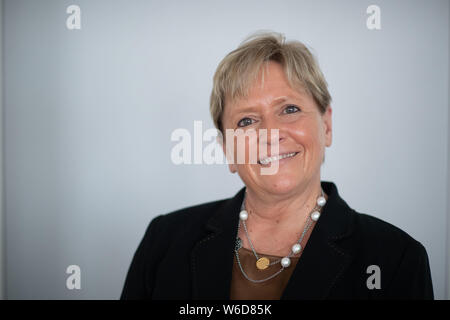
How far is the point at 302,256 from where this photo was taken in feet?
3.48

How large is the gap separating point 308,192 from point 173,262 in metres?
0.50

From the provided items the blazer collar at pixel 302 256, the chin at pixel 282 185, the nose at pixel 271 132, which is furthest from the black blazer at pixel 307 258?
the nose at pixel 271 132

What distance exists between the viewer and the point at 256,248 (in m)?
1.20

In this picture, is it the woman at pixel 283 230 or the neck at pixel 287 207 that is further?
the neck at pixel 287 207

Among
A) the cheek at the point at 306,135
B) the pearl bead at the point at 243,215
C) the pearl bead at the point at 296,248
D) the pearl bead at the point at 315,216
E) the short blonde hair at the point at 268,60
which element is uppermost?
the short blonde hair at the point at 268,60

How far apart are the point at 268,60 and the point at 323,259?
2.07 feet

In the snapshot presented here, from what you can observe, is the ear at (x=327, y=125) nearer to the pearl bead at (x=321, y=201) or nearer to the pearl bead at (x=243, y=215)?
the pearl bead at (x=321, y=201)

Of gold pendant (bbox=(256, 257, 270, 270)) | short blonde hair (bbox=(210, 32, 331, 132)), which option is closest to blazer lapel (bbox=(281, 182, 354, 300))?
gold pendant (bbox=(256, 257, 270, 270))

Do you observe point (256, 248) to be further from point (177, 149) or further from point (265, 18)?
point (265, 18)

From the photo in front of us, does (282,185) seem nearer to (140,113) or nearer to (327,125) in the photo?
(327,125)

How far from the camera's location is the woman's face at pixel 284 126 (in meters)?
1.11

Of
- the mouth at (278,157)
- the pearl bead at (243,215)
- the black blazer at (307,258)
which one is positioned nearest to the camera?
the black blazer at (307,258)

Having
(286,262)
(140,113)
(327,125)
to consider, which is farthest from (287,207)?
(140,113)
